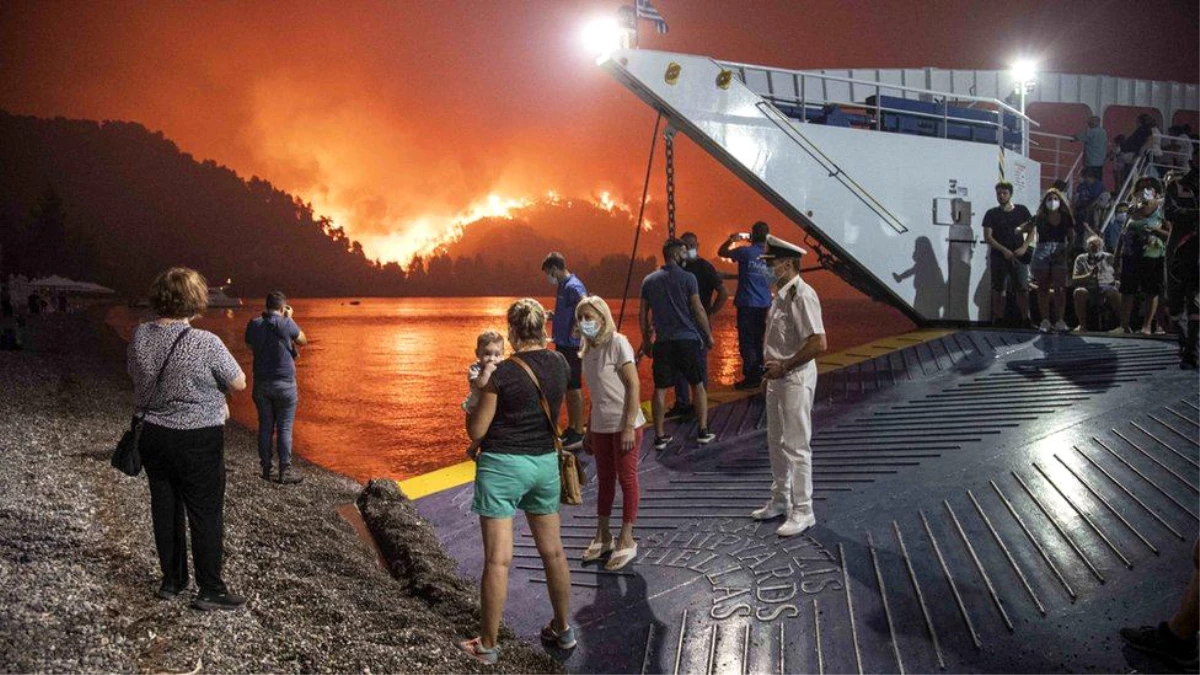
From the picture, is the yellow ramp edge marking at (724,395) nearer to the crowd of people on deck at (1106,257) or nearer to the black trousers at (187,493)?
the crowd of people on deck at (1106,257)

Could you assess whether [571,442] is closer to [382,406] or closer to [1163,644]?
[1163,644]

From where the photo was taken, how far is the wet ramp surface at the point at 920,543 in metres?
3.95

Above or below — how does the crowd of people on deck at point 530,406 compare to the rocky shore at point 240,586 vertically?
above

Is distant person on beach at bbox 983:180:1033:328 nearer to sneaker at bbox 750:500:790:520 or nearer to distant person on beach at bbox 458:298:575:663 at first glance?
sneaker at bbox 750:500:790:520

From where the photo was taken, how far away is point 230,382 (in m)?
3.86

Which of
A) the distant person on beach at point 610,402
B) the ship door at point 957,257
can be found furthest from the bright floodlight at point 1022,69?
the distant person on beach at point 610,402

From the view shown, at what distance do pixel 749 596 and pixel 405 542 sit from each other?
2.64 meters

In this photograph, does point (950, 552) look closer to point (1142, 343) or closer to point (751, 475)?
point (751, 475)

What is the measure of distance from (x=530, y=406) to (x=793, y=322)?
2.11 metres

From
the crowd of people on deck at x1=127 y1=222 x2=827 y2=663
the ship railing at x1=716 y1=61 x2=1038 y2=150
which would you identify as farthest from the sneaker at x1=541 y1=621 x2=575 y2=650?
the ship railing at x1=716 y1=61 x2=1038 y2=150

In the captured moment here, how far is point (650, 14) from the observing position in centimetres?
929

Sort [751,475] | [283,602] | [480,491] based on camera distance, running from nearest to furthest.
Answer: [480,491], [283,602], [751,475]

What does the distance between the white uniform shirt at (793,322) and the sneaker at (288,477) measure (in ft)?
16.5

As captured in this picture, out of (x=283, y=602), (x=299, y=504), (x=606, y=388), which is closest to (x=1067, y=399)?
(x=606, y=388)
